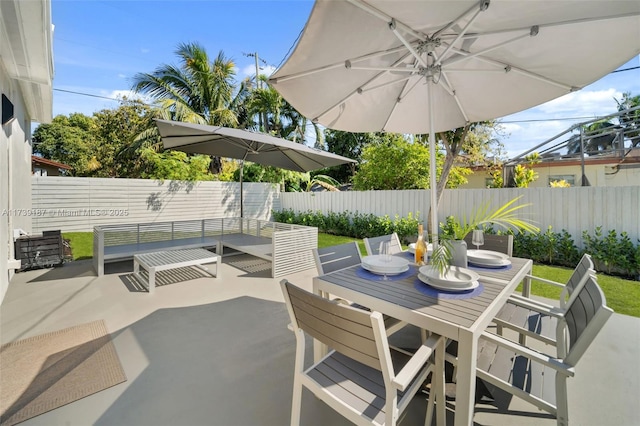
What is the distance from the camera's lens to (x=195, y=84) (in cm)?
1355

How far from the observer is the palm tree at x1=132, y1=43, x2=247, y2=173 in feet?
42.9

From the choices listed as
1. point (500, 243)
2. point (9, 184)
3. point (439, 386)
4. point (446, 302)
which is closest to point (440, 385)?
point (439, 386)

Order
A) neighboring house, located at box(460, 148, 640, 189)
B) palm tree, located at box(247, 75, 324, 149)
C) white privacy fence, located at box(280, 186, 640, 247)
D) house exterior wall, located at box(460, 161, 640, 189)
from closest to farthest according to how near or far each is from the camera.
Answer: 1. white privacy fence, located at box(280, 186, 640, 247)
2. neighboring house, located at box(460, 148, 640, 189)
3. house exterior wall, located at box(460, 161, 640, 189)
4. palm tree, located at box(247, 75, 324, 149)

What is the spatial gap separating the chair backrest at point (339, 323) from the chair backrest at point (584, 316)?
1.05 meters

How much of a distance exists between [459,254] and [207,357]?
2450 millimetres

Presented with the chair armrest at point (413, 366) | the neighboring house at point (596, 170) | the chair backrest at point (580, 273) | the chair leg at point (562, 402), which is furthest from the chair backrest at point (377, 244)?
the neighboring house at point (596, 170)

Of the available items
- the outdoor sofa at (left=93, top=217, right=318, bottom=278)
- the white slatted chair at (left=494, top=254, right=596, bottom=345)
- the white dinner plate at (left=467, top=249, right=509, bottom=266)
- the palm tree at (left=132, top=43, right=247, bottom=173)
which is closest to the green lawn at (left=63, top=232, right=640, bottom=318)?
the outdoor sofa at (left=93, top=217, right=318, bottom=278)

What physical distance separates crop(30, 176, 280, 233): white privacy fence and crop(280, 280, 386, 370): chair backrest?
326 inches

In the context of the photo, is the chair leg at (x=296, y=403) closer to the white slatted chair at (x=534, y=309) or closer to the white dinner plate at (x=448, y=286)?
the white dinner plate at (x=448, y=286)

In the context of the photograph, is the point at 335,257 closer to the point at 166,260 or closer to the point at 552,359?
the point at 552,359

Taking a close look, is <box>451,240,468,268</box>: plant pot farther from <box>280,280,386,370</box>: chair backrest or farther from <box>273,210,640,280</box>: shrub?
<box>280,280,386,370</box>: chair backrest

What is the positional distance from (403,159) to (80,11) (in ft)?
38.1

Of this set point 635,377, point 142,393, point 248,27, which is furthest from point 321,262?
point 248,27

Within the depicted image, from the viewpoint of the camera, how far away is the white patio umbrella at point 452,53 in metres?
2.06
